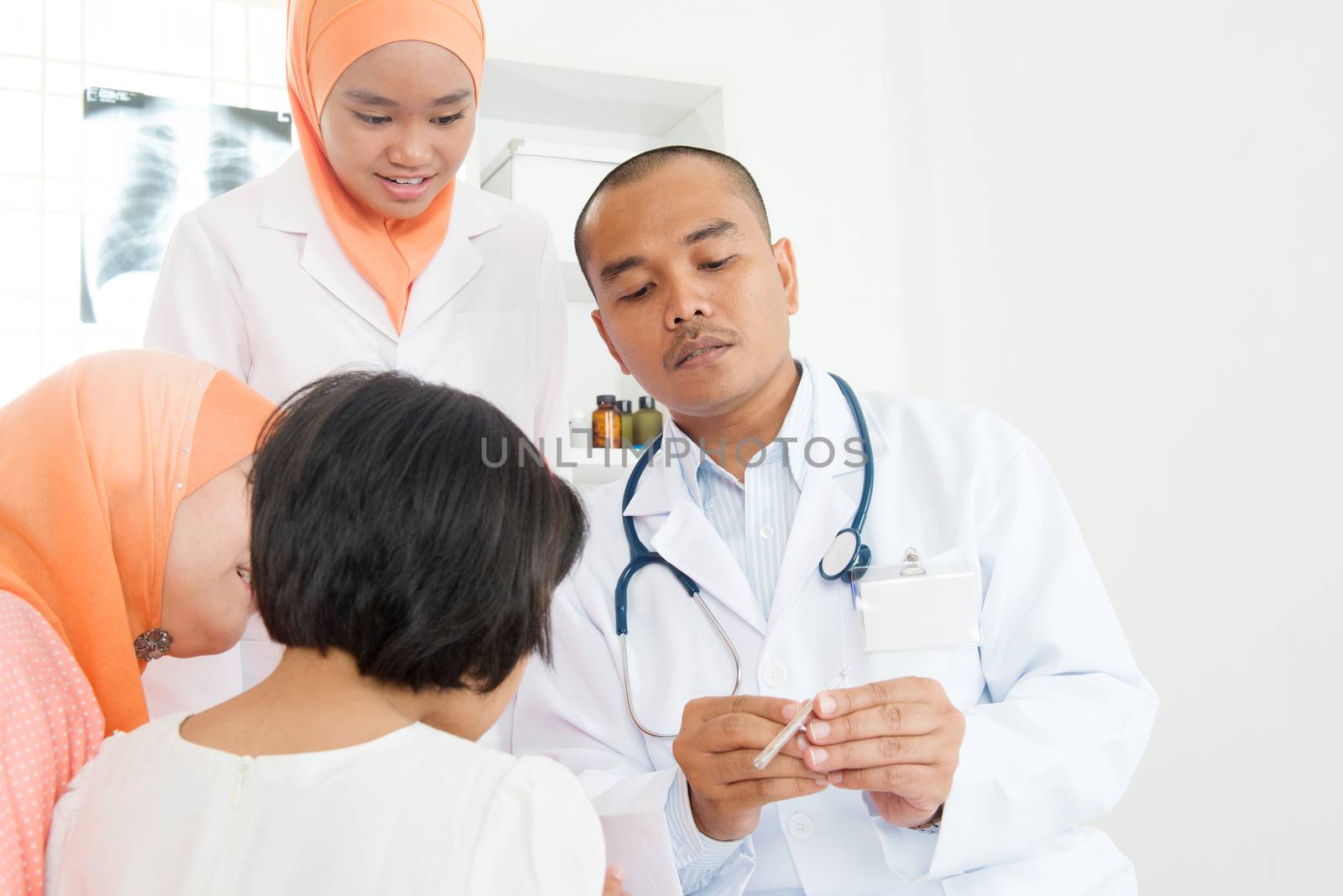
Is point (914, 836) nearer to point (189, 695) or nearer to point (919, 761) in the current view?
point (919, 761)

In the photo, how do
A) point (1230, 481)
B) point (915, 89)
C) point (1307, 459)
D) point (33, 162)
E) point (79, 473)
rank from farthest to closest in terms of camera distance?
point (915, 89) → point (33, 162) → point (1230, 481) → point (1307, 459) → point (79, 473)

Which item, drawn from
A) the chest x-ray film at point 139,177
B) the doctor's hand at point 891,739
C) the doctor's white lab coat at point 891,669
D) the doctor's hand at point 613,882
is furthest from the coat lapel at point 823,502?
the chest x-ray film at point 139,177

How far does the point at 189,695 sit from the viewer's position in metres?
1.35

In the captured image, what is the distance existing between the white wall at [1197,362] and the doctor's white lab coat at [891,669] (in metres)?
0.86

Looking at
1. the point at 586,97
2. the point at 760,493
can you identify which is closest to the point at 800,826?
the point at 760,493

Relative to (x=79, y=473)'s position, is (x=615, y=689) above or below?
below

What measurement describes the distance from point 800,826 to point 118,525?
72 cm

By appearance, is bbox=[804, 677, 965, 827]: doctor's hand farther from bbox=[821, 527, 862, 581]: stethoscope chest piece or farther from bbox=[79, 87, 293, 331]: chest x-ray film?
bbox=[79, 87, 293, 331]: chest x-ray film

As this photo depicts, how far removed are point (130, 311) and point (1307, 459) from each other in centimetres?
214

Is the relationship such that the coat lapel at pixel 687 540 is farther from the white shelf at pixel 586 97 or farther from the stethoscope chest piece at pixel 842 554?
the white shelf at pixel 586 97

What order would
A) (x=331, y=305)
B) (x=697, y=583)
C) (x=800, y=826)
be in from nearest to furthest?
(x=800, y=826) → (x=697, y=583) → (x=331, y=305)

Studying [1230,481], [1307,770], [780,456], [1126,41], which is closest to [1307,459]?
[1230,481]

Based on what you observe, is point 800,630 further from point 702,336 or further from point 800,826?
point 702,336

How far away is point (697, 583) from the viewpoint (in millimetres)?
1265
